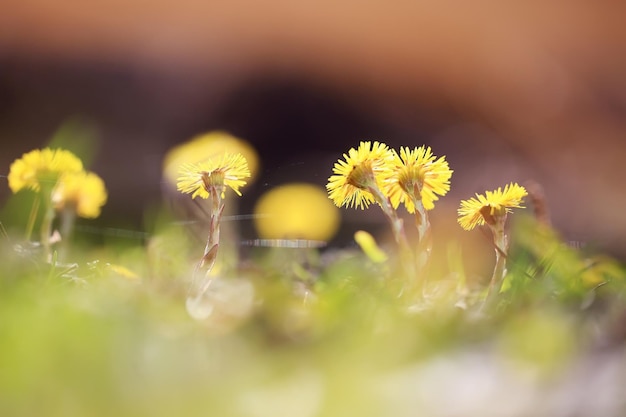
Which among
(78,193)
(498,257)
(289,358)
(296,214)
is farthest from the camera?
(296,214)

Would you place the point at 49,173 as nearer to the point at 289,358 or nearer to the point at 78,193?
the point at 78,193

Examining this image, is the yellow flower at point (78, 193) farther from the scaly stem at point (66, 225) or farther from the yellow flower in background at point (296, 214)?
the yellow flower in background at point (296, 214)

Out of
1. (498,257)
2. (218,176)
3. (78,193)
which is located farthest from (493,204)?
(78,193)

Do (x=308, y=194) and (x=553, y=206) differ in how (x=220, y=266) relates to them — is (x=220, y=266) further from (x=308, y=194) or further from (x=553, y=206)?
(x=553, y=206)

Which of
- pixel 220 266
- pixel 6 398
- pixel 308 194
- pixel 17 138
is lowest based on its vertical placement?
pixel 6 398

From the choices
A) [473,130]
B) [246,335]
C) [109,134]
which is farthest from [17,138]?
[246,335]

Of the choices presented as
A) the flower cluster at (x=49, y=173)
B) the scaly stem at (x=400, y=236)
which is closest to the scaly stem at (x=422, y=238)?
the scaly stem at (x=400, y=236)
